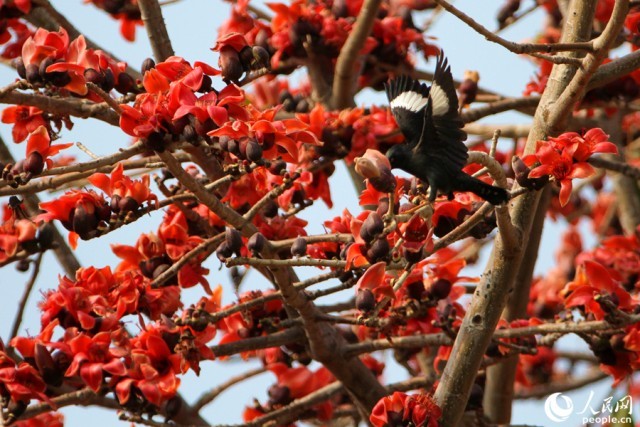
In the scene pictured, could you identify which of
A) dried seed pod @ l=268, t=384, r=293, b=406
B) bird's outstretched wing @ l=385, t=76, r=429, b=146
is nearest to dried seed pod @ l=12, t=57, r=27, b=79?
bird's outstretched wing @ l=385, t=76, r=429, b=146

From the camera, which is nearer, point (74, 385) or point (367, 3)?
point (74, 385)

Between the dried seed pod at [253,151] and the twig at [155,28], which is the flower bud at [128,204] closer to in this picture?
the dried seed pod at [253,151]

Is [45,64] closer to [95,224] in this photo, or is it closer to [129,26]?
[95,224]

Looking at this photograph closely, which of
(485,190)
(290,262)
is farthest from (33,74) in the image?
(485,190)

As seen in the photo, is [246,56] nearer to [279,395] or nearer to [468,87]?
[468,87]

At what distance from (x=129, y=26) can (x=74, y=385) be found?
1.69 m

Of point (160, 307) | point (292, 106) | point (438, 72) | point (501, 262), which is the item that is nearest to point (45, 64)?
point (160, 307)

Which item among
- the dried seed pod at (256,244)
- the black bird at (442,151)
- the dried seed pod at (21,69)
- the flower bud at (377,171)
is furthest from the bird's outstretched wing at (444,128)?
the dried seed pod at (21,69)

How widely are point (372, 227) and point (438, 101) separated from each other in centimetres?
34

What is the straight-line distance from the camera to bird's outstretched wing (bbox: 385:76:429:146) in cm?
291

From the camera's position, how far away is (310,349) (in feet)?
12.2

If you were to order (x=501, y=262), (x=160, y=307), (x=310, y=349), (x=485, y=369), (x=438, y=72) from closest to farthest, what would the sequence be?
(x=438, y=72) → (x=501, y=262) → (x=160, y=307) → (x=310, y=349) → (x=485, y=369)

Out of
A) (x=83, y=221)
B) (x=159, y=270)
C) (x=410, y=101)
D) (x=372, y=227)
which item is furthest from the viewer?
(x=159, y=270)

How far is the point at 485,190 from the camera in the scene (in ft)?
9.10
